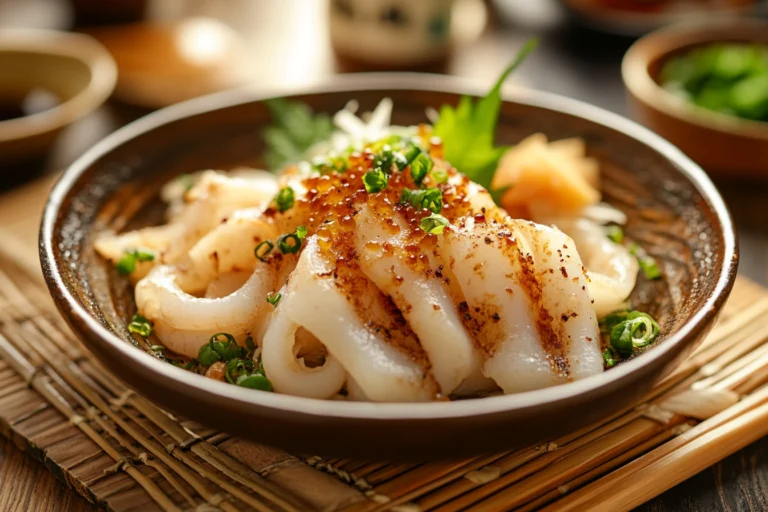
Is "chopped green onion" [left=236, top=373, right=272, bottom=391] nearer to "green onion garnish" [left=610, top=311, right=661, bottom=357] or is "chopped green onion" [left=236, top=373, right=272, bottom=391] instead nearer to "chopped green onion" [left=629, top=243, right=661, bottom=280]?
"green onion garnish" [left=610, top=311, right=661, bottom=357]

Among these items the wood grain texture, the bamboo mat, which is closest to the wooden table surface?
the wood grain texture

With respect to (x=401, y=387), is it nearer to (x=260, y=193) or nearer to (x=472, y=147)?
(x=260, y=193)

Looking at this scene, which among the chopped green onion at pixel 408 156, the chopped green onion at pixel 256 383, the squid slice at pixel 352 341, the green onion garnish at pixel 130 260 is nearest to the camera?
the squid slice at pixel 352 341

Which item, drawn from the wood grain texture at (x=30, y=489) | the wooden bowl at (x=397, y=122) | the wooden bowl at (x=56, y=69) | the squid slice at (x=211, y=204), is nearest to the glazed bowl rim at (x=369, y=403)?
the wooden bowl at (x=397, y=122)

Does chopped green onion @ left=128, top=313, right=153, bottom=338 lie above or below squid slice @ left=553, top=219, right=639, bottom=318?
below

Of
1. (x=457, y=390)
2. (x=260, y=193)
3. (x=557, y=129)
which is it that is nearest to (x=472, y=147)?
(x=557, y=129)

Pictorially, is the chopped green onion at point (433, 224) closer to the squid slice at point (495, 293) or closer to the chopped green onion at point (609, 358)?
the squid slice at point (495, 293)

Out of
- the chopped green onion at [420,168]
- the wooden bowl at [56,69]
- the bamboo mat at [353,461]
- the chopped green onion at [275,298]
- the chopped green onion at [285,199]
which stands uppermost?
the wooden bowl at [56,69]
